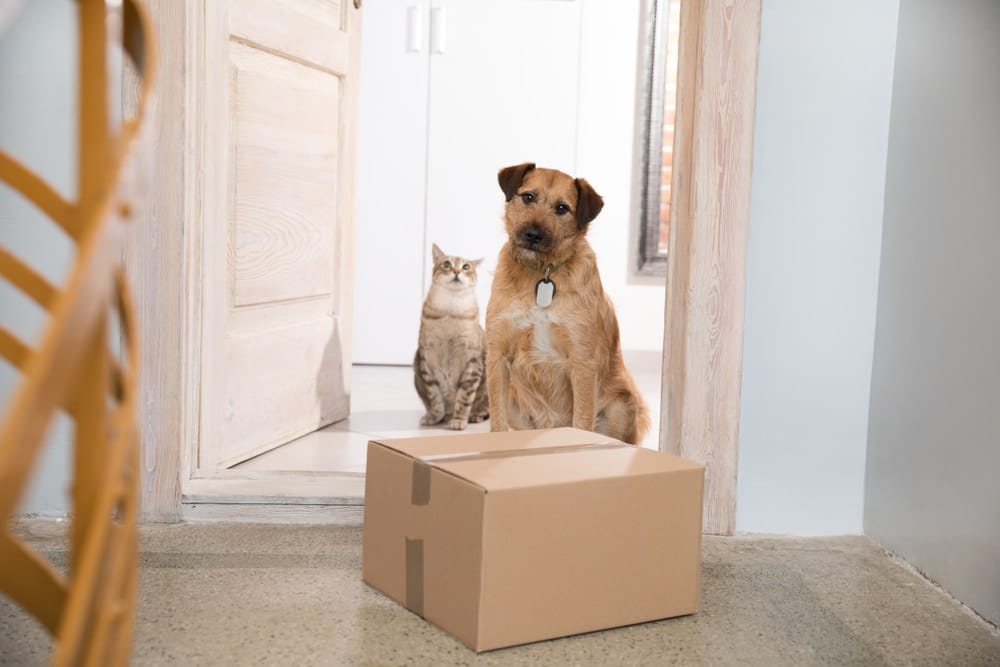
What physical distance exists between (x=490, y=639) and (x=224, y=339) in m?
1.20

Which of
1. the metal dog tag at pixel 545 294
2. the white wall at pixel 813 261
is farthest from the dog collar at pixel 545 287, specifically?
the white wall at pixel 813 261

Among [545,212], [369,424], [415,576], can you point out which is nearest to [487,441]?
[415,576]

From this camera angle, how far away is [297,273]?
110 inches

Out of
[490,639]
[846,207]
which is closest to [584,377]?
[846,207]

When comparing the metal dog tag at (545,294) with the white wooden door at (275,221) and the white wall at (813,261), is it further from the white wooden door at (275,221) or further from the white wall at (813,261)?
the white wooden door at (275,221)

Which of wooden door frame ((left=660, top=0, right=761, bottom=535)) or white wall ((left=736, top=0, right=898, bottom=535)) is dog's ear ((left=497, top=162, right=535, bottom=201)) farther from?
white wall ((left=736, top=0, right=898, bottom=535))

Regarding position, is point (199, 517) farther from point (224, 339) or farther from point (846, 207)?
point (846, 207)

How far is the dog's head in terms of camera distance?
96.0 inches

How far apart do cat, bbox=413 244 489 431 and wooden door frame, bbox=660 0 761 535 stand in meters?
1.15

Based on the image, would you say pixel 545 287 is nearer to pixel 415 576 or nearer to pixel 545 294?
pixel 545 294

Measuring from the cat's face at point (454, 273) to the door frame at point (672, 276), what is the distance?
1.26m

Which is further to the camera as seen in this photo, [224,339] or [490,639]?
[224,339]

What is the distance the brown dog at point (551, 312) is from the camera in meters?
2.43

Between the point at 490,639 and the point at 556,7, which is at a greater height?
the point at 556,7
